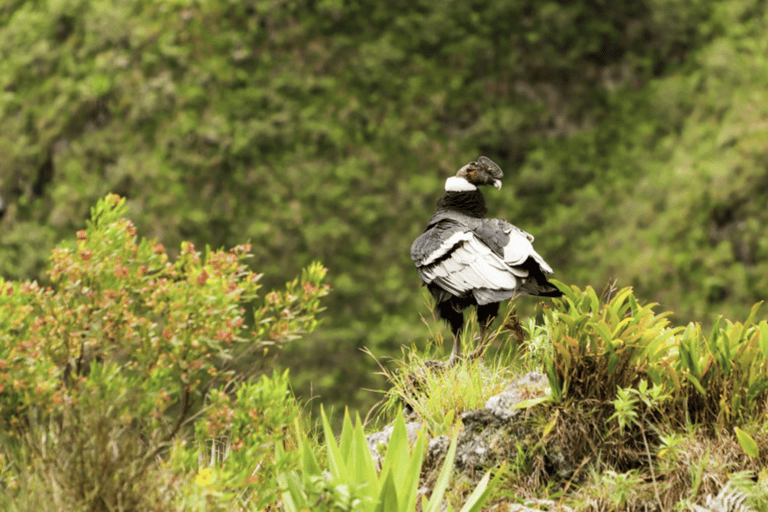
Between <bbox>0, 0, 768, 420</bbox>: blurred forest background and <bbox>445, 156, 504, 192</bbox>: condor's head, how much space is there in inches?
306

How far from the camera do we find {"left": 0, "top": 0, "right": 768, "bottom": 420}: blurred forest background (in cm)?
1276

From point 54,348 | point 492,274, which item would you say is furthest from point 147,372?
point 492,274

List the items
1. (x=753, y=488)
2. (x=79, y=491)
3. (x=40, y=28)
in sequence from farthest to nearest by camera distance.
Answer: (x=40, y=28), (x=753, y=488), (x=79, y=491)

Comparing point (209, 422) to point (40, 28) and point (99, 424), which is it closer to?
point (99, 424)

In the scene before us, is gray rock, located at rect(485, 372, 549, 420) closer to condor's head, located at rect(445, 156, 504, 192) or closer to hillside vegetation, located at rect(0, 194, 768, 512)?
hillside vegetation, located at rect(0, 194, 768, 512)

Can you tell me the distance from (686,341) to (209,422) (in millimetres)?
2958

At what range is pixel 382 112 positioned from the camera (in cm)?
1391

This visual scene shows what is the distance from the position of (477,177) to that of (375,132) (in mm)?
9239

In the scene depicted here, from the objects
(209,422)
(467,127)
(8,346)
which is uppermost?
(8,346)

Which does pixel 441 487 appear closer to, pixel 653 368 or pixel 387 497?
pixel 387 497

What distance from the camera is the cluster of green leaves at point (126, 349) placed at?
3.40 meters

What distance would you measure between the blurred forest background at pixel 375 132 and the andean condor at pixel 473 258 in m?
7.69

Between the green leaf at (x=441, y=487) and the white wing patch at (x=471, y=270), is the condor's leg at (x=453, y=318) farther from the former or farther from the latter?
the green leaf at (x=441, y=487)

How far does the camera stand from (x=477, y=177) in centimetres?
485
